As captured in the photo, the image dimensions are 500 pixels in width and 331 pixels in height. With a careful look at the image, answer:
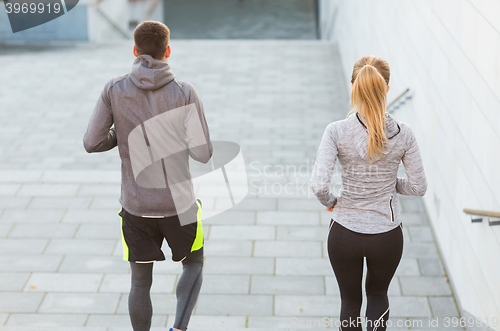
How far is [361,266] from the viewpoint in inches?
106

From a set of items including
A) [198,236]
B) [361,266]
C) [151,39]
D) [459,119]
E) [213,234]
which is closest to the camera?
[151,39]

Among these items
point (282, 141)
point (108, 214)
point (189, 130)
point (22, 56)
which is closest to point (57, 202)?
point (108, 214)

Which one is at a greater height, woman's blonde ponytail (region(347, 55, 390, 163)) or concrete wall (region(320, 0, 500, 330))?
woman's blonde ponytail (region(347, 55, 390, 163))

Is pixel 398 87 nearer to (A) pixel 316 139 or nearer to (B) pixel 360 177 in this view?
(A) pixel 316 139

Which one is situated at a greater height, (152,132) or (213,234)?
(152,132)

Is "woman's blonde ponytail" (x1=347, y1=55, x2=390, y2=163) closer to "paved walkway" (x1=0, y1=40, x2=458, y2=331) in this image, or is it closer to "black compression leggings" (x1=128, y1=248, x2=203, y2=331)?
"black compression leggings" (x1=128, y1=248, x2=203, y2=331)

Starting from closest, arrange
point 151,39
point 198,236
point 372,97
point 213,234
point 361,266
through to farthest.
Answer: point 372,97, point 151,39, point 361,266, point 198,236, point 213,234

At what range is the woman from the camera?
243 centimetres

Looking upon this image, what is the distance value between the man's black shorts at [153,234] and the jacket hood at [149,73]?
0.63 metres

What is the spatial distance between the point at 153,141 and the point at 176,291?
0.82 m

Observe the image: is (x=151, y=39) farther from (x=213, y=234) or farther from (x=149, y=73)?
(x=213, y=234)

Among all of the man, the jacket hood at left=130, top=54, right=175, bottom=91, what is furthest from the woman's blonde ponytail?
the jacket hood at left=130, top=54, right=175, bottom=91

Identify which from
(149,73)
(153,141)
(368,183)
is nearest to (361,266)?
(368,183)

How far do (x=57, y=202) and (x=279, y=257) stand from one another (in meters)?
2.51
